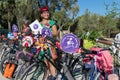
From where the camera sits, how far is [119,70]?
511cm

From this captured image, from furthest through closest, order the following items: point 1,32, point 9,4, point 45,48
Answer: point 9,4
point 1,32
point 45,48

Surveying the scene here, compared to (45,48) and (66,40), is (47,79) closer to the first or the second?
(45,48)

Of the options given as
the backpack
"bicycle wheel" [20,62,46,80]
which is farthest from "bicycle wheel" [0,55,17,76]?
the backpack

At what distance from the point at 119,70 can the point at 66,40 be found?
1.15 meters

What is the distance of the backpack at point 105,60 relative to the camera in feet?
16.6

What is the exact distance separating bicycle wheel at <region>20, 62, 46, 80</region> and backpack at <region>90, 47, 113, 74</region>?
1.21m

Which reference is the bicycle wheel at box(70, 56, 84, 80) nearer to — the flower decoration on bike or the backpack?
the backpack

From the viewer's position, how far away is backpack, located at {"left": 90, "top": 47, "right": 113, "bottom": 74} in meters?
5.07

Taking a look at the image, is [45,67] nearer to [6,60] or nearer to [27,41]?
[27,41]

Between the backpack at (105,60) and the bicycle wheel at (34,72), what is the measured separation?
3.98ft

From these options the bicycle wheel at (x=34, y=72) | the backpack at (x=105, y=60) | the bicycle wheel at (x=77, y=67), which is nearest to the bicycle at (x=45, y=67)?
the bicycle wheel at (x=34, y=72)

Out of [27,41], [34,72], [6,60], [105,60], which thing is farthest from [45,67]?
[6,60]

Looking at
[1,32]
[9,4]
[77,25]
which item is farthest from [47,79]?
[77,25]

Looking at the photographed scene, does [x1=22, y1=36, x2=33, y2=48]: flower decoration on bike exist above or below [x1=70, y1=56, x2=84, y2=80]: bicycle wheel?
above
